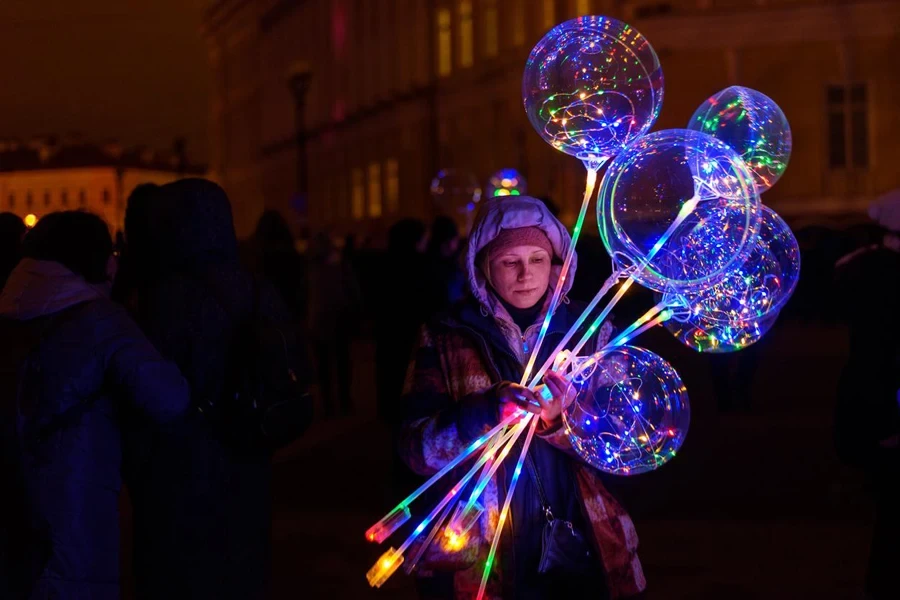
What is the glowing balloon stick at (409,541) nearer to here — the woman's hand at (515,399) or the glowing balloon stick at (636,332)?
the woman's hand at (515,399)

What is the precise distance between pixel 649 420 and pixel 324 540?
13.7ft

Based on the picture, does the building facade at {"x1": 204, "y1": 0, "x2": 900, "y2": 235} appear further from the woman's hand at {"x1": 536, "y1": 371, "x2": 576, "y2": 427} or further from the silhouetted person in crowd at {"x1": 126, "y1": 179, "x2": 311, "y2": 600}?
the woman's hand at {"x1": 536, "y1": 371, "x2": 576, "y2": 427}

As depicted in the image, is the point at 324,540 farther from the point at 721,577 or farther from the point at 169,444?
the point at 169,444

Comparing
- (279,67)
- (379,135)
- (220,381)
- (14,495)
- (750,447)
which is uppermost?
(279,67)

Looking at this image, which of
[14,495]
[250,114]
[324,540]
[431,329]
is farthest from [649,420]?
[250,114]

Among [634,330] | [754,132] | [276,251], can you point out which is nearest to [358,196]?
[276,251]

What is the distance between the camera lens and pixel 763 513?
25.5 ft

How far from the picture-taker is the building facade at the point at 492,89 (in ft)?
93.8

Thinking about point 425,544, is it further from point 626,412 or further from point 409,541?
point 626,412

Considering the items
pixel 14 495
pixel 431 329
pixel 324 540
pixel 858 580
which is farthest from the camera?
pixel 324 540

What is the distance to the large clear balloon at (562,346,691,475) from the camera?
11.0 feet

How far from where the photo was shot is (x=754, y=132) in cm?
439

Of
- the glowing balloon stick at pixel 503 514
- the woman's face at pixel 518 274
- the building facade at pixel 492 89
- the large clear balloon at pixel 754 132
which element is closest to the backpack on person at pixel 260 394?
the woman's face at pixel 518 274

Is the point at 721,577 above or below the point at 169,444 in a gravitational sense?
below
